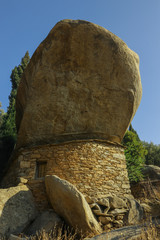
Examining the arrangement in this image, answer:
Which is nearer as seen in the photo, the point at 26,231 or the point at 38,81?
the point at 26,231

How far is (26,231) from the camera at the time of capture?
537cm

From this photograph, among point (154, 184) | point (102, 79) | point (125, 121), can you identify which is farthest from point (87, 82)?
point (154, 184)

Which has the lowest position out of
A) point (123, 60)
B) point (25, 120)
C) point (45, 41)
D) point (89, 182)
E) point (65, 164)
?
point (89, 182)

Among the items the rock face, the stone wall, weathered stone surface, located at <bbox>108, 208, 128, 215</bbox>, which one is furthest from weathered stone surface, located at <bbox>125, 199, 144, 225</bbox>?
the rock face

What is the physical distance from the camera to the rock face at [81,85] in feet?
26.4

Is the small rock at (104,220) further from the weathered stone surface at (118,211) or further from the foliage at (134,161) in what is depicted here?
the foliage at (134,161)

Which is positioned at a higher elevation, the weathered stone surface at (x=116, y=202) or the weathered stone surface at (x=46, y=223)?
the weathered stone surface at (x=116, y=202)

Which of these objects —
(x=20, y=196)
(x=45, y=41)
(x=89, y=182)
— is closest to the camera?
(x=20, y=196)

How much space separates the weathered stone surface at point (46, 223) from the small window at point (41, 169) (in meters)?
1.57

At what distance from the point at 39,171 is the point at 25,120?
238 cm

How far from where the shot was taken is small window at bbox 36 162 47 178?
7.04m

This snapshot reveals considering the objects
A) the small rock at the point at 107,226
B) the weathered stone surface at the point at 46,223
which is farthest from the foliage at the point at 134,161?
the weathered stone surface at the point at 46,223

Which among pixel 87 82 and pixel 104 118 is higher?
pixel 87 82

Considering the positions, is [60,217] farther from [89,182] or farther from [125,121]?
[125,121]
